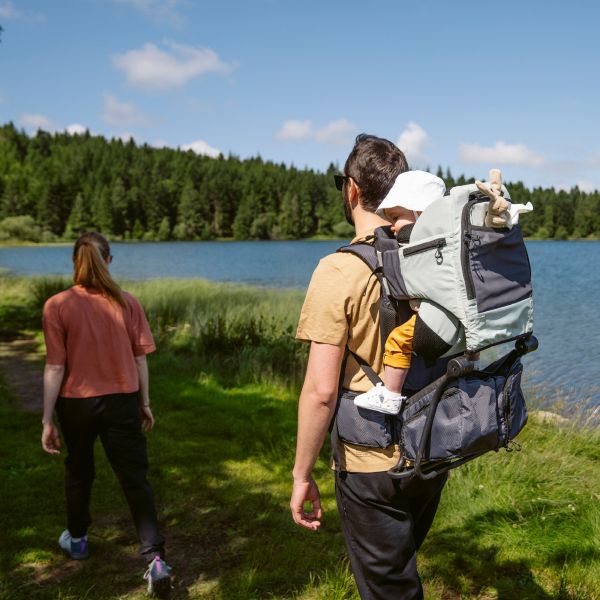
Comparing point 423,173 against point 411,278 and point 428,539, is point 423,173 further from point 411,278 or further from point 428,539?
point 428,539

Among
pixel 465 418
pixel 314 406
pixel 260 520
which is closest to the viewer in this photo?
pixel 465 418

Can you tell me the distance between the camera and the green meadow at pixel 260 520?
131 inches

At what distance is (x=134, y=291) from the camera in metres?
16.4

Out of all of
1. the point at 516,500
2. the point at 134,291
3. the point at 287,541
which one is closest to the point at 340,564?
the point at 287,541

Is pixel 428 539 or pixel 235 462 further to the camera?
pixel 235 462

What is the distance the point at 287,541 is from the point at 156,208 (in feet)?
329

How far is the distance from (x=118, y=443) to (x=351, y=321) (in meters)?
1.96

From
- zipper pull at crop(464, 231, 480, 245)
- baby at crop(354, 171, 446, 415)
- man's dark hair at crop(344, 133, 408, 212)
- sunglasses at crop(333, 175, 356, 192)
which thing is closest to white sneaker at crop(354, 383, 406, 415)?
baby at crop(354, 171, 446, 415)

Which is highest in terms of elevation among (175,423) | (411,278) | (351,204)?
(351,204)

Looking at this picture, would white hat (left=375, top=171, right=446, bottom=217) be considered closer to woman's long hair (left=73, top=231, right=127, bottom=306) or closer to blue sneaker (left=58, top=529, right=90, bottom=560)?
woman's long hair (left=73, top=231, right=127, bottom=306)

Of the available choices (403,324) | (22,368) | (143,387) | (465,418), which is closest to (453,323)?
(403,324)

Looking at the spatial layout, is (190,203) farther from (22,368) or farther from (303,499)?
(303,499)

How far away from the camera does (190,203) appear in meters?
102

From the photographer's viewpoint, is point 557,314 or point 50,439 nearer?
point 50,439
